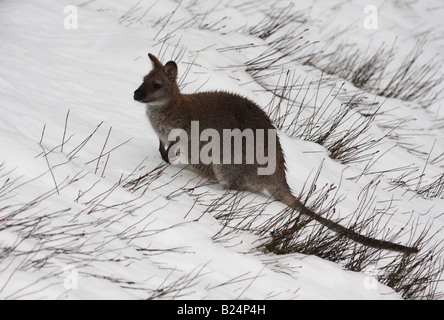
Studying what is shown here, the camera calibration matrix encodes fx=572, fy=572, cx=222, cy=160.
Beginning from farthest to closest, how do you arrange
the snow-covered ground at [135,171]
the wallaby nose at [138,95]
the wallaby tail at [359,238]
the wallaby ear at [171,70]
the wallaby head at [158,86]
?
the wallaby ear at [171,70]
the wallaby head at [158,86]
the wallaby nose at [138,95]
the wallaby tail at [359,238]
the snow-covered ground at [135,171]

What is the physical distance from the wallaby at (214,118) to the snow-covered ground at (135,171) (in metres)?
0.16

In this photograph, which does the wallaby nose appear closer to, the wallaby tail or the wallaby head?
the wallaby head

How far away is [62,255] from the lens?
10.8 feet

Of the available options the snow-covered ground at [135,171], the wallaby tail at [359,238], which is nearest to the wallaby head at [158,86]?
the snow-covered ground at [135,171]

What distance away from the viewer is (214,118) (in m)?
5.40

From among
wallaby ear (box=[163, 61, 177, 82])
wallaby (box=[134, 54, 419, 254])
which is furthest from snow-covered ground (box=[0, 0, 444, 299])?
wallaby ear (box=[163, 61, 177, 82])

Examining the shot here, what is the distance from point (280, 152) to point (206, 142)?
0.71 meters

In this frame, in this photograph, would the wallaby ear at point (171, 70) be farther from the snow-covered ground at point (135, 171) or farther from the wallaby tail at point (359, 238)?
the wallaby tail at point (359, 238)

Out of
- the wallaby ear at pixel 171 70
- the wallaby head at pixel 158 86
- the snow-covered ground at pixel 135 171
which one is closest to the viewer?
the snow-covered ground at pixel 135 171

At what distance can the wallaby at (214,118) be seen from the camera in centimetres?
533

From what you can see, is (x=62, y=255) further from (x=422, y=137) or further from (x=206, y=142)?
(x=422, y=137)

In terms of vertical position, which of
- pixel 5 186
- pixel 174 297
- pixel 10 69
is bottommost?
pixel 174 297

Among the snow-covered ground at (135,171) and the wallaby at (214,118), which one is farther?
the wallaby at (214,118)
